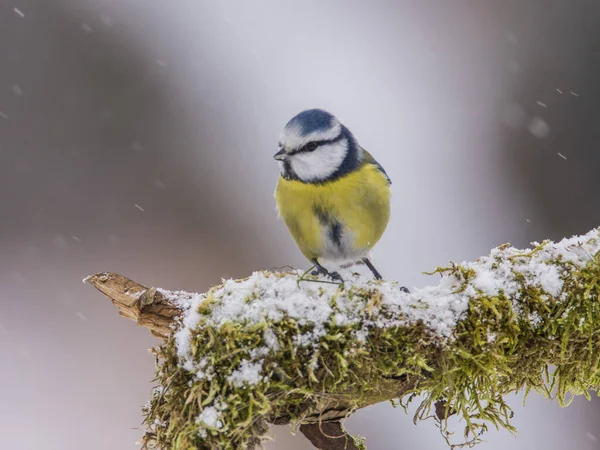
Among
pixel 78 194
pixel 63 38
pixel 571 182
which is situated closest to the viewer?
pixel 571 182

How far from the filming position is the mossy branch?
1.19m

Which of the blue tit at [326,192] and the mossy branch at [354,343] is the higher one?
the blue tit at [326,192]

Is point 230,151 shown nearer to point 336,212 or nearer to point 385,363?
point 336,212

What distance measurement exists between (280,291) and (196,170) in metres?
3.58

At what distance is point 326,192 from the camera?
203 cm

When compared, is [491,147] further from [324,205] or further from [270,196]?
[324,205]

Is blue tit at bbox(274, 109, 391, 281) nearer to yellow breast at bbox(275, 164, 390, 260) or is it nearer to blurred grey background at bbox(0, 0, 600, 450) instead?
yellow breast at bbox(275, 164, 390, 260)

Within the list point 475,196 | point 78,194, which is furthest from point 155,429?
point 475,196

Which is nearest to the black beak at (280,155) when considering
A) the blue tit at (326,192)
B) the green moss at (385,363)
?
the blue tit at (326,192)

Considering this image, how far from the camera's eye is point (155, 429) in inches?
48.9

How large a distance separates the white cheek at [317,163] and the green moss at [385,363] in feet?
2.43

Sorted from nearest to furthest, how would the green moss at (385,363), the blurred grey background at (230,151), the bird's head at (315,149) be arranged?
1. the green moss at (385,363)
2. the bird's head at (315,149)
3. the blurred grey background at (230,151)

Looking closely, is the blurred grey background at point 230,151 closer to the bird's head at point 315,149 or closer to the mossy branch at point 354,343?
the bird's head at point 315,149

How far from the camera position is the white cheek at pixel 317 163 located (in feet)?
6.57
